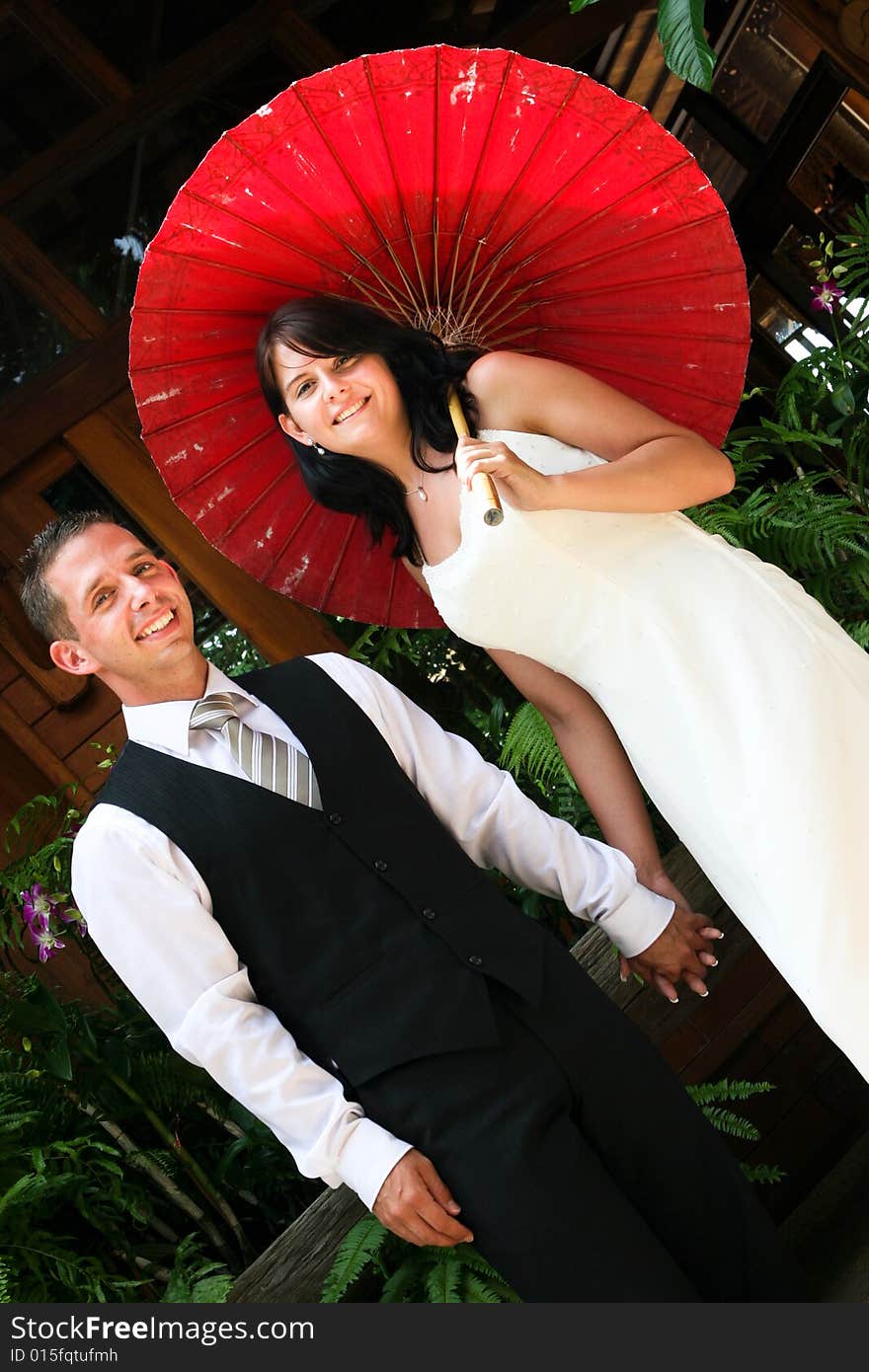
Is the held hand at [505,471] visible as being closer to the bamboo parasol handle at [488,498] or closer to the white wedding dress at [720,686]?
the bamboo parasol handle at [488,498]

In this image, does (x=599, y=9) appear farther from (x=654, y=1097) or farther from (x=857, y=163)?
(x=654, y=1097)

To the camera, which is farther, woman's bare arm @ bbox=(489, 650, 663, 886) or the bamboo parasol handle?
woman's bare arm @ bbox=(489, 650, 663, 886)

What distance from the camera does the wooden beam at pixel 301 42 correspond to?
14.2 feet

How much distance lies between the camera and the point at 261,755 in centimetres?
246

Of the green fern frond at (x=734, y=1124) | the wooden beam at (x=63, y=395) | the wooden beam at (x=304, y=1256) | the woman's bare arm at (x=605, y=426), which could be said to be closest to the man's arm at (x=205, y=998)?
the wooden beam at (x=304, y=1256)

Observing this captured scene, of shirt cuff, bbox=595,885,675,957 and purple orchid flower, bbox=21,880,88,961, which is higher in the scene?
shirt cuff, bbox=595,885,675,957

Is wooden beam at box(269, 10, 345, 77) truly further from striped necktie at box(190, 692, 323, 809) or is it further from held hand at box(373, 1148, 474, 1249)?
held hand at box(373, 1148, 474, 1249)

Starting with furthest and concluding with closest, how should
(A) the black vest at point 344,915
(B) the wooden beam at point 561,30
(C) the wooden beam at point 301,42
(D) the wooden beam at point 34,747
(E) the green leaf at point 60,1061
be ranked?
1. (B) the wooden beam at point 561,30
2. (C) the wooden beam at point 301,42
3. (D) the wooden beam at point 34,747
4. (E) the green leaf at point 60,1061
5. (A) the black vest at point 344,915

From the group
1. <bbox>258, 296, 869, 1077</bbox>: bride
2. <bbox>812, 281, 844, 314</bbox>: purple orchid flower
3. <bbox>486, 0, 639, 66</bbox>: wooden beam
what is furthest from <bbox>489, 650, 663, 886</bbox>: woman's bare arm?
<bbox>486, 0, 639, 66</bbox>: wooden beam

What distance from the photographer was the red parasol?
7.80ft

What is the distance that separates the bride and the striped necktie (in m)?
0.44

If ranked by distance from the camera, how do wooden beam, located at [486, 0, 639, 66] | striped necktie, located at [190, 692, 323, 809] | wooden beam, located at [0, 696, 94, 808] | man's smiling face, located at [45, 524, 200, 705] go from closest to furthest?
striped necktie, located at [190, 692, 323, 809], man's smiling face, located at [45, 524, 200, 705], wooden beam, located at [0, 696, 94, 808], wooden beam, located at [486, 0, 639, 66]

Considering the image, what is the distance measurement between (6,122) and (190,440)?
2.18 meters

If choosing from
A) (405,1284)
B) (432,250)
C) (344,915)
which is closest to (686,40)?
(432,250)
